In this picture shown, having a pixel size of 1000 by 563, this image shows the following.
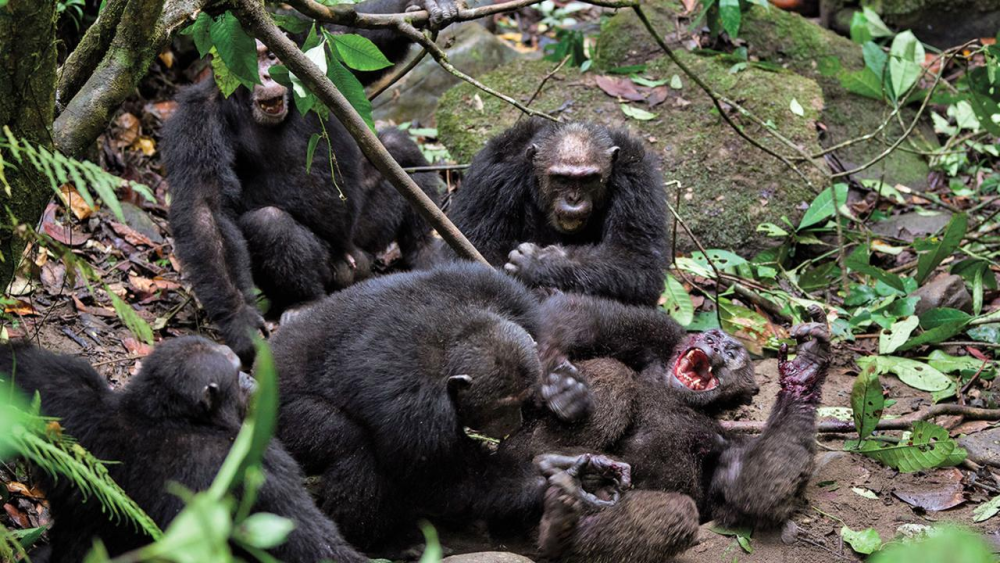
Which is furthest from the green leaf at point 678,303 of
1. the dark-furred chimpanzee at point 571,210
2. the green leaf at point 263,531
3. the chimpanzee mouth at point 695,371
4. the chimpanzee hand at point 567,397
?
the green leaf at point 263,531

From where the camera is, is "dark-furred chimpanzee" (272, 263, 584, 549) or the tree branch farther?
the tree branch

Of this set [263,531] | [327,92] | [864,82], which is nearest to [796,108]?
[864,82]

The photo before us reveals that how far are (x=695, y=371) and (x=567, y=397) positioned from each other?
1.02 meters

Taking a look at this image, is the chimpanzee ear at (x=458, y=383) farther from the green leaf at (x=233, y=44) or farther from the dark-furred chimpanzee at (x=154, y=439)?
the green leaf at (x=233, y=44)

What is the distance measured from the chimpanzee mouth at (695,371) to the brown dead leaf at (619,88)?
5307mm

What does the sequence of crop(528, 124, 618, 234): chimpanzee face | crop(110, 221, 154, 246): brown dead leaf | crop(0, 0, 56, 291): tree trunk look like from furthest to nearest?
crop(110, 221, 154, 246): brown dead leaf
crop(528, 124, 618, 234): chimpanzee face
crop(0, 0, 56, 291): tree trunk

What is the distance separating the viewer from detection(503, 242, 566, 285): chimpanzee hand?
283 inches

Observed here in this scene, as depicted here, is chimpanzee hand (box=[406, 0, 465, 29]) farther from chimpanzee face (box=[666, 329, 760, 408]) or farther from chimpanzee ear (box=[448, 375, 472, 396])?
chimpanzee ear (box=[448, 375, 472, 396])

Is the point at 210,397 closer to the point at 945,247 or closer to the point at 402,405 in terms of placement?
the point at 402,405

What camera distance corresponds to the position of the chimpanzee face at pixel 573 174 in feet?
23.9

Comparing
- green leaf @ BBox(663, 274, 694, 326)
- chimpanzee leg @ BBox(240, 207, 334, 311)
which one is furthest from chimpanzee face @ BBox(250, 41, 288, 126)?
green leaf @ BBox(663, 274, 694, 326)

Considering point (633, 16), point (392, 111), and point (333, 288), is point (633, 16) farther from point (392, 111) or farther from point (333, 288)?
point (333, 288)

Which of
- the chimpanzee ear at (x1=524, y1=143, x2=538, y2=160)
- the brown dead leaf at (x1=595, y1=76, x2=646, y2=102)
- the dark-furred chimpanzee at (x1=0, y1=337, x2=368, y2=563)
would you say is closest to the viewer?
the dark-furred chimpanzee at (x1=0, y1=337, x2=368, y2=563)

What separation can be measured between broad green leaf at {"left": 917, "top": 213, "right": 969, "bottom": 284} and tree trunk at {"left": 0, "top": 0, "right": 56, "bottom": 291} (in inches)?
263
